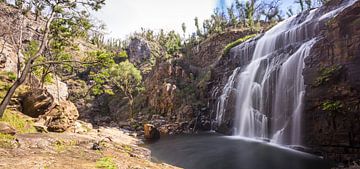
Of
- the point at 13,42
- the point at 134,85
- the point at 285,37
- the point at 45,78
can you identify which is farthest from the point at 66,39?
the point at 134,85

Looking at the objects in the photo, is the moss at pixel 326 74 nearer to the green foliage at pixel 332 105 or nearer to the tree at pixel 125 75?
the green foliage at pixel 332 105

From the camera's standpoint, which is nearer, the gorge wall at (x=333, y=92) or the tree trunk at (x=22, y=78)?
the tree trunk at (x=22, y=78)

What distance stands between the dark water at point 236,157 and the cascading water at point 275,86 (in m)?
2.06

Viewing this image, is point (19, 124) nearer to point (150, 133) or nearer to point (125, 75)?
point (150, 133)

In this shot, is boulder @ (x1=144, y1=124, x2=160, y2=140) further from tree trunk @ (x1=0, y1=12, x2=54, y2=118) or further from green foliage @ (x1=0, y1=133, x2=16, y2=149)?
green foliage @ (x1=0, y1=133, x2=16, y2=149)

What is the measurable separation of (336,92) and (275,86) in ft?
21.2

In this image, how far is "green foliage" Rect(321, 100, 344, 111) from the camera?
14.7m

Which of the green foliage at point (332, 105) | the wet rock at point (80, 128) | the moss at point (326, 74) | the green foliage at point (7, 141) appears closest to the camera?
the green foliage at point (7, 141)

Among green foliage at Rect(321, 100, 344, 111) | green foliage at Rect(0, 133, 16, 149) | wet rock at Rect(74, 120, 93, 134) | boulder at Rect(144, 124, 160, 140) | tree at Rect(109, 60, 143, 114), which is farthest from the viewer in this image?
tree at Rect(109, 60, 143, 114)

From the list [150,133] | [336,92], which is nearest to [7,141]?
[336,92]

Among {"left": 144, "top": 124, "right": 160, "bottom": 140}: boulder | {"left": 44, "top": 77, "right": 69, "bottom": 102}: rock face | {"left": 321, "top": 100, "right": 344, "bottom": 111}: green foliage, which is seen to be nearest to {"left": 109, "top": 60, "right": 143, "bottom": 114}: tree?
{"left": 144, "top": 124, "right": 160, "bottom": 140}: boulder

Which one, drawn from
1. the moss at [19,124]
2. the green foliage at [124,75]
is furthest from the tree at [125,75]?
the moss at [19,124]

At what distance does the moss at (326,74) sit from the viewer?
15992mm

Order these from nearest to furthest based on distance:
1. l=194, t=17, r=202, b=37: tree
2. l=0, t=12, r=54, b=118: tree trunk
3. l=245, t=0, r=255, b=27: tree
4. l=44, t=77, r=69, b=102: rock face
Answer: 1. l=0, t=12, r=54, b=118: tree trunk
2. l=44, t=77, r=69, b=102: rock face
3. l=245, t=0, r=255, b=27: tree
4. l=194, t=17, r=202, b=37: tree
